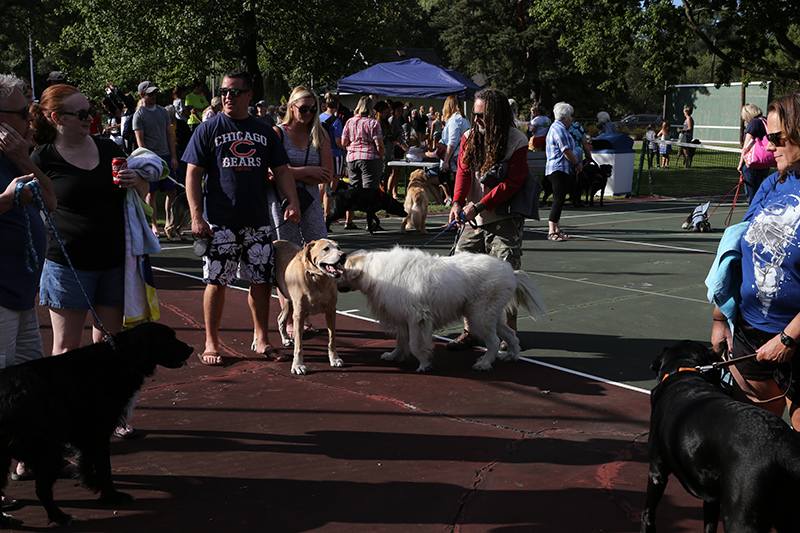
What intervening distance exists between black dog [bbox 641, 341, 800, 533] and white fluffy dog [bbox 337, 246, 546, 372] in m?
2.46

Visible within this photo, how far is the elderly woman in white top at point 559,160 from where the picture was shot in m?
11.8

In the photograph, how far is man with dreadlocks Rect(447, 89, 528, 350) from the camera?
588 cm

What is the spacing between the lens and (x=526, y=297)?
19.5 feet

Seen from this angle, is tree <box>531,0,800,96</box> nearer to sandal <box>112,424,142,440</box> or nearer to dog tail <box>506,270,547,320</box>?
dog tail <box>506,270,547,320</box>

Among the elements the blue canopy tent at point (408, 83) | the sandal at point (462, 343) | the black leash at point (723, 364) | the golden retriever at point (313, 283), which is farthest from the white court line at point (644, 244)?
the blue canopy tent at point (408, 83)

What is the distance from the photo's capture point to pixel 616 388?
5312mm

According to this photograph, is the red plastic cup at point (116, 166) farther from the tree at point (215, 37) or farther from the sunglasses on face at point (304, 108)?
the tree at point (215, 37)

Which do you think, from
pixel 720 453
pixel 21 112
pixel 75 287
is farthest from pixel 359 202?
pixel 720 453

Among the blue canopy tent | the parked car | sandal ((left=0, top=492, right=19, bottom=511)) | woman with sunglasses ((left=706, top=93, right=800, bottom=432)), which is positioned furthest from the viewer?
the parked car

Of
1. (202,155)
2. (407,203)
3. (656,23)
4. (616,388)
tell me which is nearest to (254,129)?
(202,155)

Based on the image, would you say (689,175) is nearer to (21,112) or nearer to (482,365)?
(482,365)

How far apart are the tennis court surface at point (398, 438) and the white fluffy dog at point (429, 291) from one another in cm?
36

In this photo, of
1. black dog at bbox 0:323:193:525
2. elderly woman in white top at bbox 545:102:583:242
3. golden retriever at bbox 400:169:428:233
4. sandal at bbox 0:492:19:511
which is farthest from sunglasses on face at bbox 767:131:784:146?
golden retriever at bbox 400:169:428:233

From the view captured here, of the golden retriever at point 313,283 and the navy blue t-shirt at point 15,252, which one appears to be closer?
the navy blue t-shirt at point 15,252
